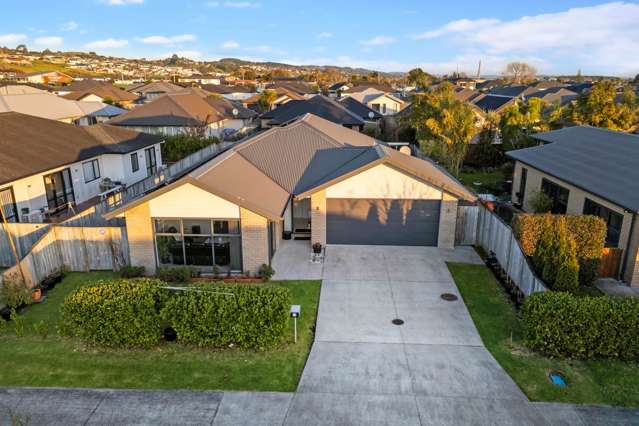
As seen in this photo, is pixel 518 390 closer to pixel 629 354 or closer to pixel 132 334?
pixel 629 354

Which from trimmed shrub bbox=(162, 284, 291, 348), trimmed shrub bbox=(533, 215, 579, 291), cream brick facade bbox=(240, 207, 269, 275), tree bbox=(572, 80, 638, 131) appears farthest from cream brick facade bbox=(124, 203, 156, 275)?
tree bbox=(572, 80, 638, 131)

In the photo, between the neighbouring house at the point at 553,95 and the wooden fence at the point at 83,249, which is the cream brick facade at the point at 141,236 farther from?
the neighbouring house at the point at 553,95

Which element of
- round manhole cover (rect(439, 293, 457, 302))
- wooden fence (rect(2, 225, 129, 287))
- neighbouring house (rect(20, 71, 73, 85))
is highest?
neighbouring house (rect(20, 71, 73, 85))

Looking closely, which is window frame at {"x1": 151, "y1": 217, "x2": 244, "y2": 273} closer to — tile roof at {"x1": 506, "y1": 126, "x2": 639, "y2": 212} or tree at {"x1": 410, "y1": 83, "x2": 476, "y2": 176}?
tile roof at {"x1": 506, "y1": 126, "x2": 639, "y2": 212}

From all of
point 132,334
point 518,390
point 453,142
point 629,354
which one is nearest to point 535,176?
point 453,142

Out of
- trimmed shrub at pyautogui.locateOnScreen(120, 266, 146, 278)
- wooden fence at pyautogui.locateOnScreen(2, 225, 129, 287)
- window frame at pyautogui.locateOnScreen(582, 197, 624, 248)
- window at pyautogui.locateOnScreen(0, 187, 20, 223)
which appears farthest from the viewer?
window at pyautogui.locateOnScreen(0, 187, 20, 223)

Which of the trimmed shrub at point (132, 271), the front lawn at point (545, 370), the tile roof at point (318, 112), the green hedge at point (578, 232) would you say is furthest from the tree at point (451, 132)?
the trimmed shrub at point (132, 271)
